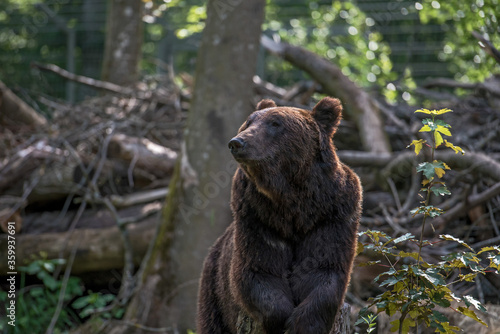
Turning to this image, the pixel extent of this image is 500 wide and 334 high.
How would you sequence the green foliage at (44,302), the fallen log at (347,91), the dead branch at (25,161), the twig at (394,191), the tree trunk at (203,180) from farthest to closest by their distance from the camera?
1. the dead branch at (25,161)
2. the fallen log at (347,91)
3. the green foliage at (44,302)
4. the twig at (394,191)
5. the tree trunk at (203,180)

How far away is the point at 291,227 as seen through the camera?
3.02 metres

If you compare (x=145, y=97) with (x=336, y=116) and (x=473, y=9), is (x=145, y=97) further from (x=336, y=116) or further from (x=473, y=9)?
(x=336, y=116)

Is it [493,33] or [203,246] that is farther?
[203,246]

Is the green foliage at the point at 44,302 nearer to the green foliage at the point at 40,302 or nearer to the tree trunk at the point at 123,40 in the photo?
the green foliage at the point at 40,302

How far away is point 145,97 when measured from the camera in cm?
759

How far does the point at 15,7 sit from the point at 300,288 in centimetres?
1076

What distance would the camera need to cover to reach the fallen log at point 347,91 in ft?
21.3

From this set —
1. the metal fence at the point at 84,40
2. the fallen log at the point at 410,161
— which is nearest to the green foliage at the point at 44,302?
the fallen log at the point at 410,161

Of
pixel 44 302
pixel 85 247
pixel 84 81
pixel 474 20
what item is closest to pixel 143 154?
pixel 85 247

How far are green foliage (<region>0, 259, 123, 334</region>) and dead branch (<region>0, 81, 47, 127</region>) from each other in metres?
2.10

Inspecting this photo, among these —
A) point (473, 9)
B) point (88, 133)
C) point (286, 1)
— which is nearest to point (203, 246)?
point (88, 133)

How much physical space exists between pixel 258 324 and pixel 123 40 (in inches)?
266

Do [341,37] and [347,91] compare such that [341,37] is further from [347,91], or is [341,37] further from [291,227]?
[291,227]

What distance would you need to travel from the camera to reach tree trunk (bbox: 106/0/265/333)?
5414 mm
